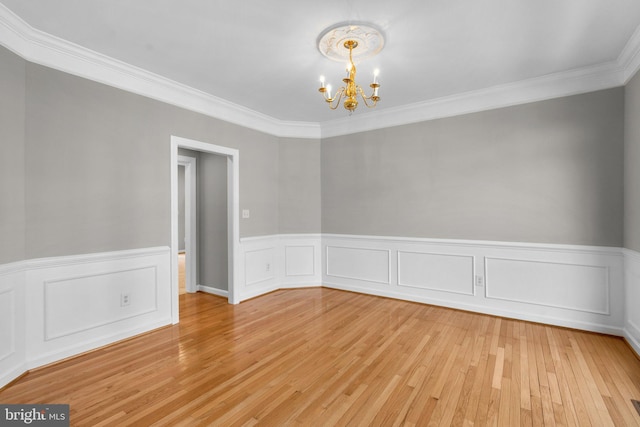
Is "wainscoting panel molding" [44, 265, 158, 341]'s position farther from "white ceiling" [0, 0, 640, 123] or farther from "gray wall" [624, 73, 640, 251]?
"gray wall" [624, 73, 640, 251]

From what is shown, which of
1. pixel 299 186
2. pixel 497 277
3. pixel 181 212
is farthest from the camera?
pixel 181 212

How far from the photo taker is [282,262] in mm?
5258

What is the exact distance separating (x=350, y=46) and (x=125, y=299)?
3.42 meters

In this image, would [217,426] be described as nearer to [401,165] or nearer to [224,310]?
[224,310]

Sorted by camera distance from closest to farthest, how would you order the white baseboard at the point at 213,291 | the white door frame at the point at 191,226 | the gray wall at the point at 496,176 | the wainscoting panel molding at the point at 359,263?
→ the gray wall at the point at 496,176 → the wainscoting panel molding at the point at 359,263 → the white baseboard at the point at 213,291 → the white door frame at the point at 191,226

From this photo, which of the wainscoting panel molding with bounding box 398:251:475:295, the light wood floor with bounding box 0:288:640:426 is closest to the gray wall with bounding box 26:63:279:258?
the light wood floor with bounding box 0:288:640:426

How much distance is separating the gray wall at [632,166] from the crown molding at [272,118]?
222mm

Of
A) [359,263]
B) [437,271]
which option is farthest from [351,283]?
[437,271]

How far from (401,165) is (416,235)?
1.07 metres

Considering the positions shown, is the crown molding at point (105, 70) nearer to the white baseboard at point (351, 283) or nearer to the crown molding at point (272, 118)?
the crown molding at point (272, 118)

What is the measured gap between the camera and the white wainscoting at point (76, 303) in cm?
248

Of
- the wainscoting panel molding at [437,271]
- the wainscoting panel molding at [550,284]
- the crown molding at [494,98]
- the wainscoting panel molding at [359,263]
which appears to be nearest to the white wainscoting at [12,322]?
the wainscoting panel molding at [359,263]

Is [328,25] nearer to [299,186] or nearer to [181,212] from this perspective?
[299,186]

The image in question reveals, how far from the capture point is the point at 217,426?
6.28ft
